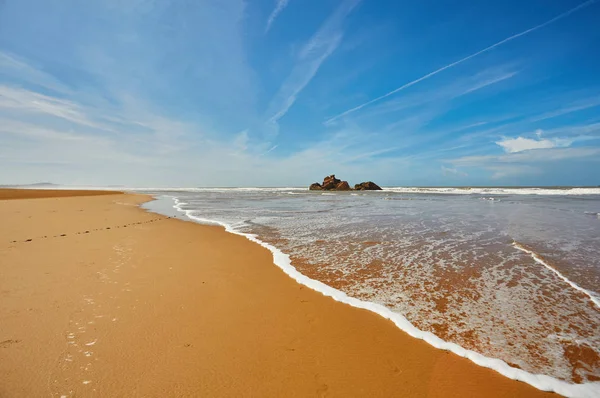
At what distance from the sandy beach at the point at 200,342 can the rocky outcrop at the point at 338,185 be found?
67.3 m

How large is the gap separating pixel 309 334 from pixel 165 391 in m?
1.51

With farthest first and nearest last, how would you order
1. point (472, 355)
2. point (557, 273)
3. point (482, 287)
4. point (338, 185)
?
point (338, 185) < point (557, 273) < point (482, 287) < point (472, 355)

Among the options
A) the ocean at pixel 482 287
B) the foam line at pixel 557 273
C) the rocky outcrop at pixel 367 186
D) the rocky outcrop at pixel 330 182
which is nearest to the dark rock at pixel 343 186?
the rocky outcrop at pixel 330 182

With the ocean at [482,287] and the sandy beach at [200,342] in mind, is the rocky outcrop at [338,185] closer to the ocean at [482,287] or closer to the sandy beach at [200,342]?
the ocean at [482,287]

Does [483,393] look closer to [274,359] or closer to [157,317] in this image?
[274,359]

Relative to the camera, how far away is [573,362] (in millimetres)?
2645

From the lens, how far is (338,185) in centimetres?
7212

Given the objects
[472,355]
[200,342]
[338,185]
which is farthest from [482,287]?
[338,185]

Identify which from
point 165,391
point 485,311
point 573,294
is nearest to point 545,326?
point 485,311

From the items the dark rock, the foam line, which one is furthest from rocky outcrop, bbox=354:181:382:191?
the foam line

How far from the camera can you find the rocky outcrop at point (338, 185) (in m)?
71.0

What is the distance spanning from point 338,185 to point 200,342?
70.3 m

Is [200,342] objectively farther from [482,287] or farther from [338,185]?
[338,185]

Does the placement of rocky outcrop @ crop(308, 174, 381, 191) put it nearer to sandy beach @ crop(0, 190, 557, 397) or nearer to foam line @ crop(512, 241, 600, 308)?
foam line @ crop(512, 241, 600, 308)
